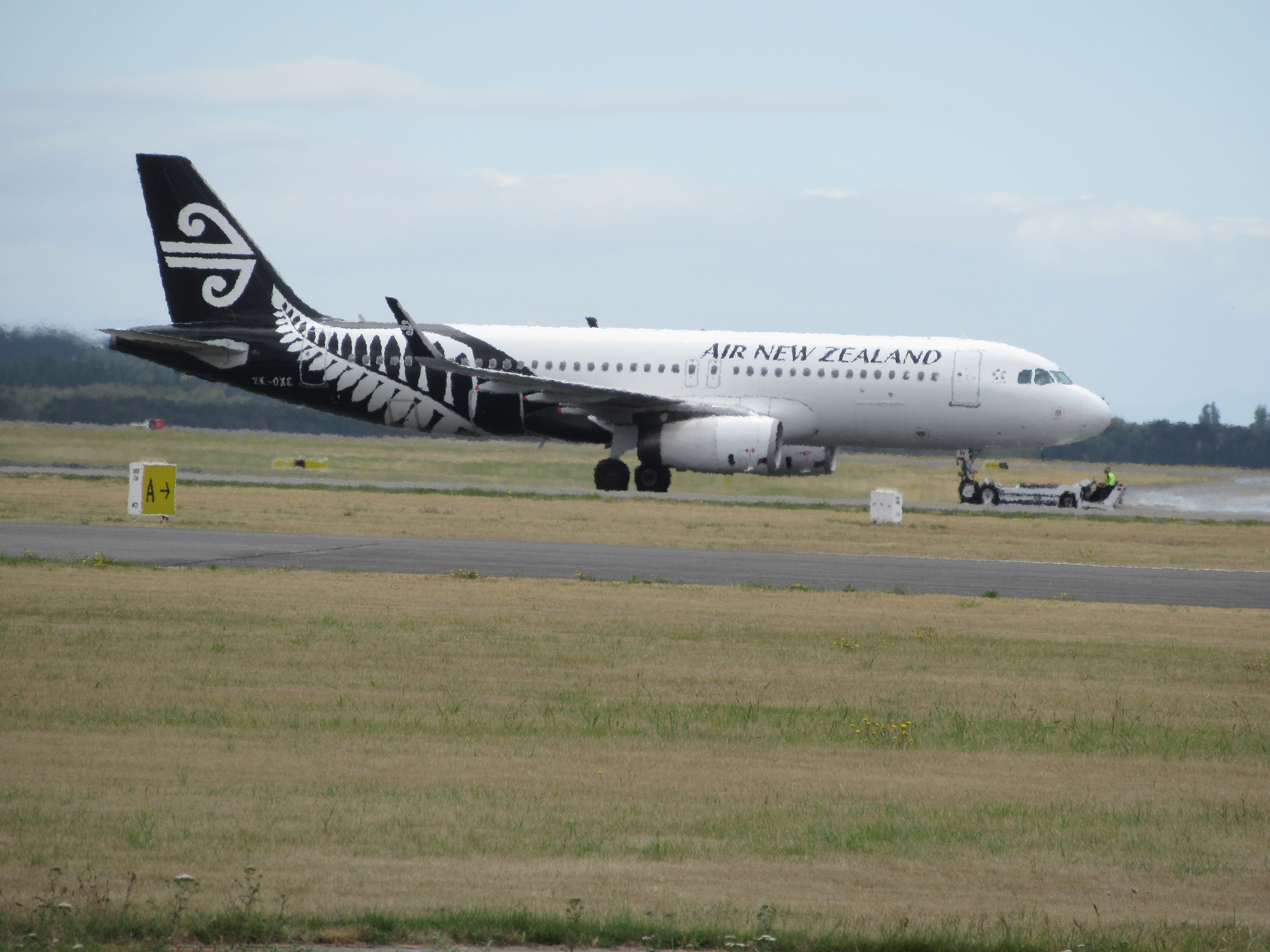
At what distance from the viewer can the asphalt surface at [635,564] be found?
20594 millimetres

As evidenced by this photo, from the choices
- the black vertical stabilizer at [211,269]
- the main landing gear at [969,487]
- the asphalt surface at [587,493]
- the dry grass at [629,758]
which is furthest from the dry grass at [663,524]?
the dry grass at [629,758]

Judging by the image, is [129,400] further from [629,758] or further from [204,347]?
[629,758]

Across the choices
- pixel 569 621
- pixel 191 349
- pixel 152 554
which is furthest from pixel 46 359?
pixel 569 621

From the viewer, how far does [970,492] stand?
40.4 meters

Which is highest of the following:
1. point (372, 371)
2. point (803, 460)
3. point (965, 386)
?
point (965, 386)

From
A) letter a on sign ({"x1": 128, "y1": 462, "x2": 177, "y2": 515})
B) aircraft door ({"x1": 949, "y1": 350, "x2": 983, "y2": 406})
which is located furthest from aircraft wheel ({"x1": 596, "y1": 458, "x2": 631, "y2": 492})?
letter a on sign ({"x1": 128, "y1": 462, "x2": 177, "y2": 515})

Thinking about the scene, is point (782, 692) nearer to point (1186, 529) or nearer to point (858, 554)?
point (858, 554)

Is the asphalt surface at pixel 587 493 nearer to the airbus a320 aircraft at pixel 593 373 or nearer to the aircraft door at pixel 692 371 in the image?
the airbus a320 aircraft at pixel 593 373

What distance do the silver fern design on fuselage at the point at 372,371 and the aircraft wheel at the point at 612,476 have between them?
339cm

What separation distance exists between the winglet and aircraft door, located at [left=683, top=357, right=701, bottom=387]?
653 cm

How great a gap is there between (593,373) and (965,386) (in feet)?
31.8

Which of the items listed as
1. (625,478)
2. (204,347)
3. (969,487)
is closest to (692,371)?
(625,478)

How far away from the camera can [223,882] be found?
6574 millimetres

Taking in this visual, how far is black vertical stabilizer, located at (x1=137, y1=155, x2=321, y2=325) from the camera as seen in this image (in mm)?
37719
